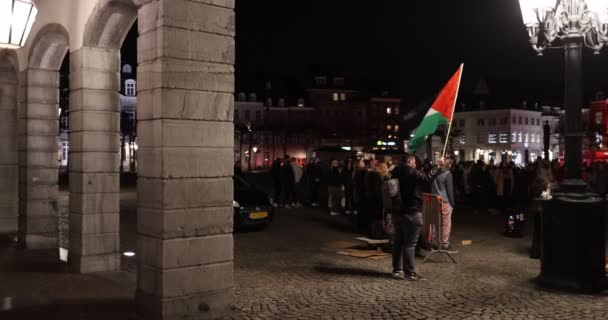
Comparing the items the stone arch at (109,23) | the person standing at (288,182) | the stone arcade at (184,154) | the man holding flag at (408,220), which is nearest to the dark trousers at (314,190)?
the person standing at (288,182)

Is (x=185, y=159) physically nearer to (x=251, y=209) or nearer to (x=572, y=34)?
(x=572, y=34)

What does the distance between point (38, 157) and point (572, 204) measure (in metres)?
9.47

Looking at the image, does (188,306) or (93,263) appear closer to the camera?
(188,306)

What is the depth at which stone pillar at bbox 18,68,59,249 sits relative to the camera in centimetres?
1151

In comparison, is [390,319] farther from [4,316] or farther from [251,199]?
[251,199]

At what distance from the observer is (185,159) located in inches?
268

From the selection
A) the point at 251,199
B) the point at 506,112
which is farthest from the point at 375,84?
the point at 251,199

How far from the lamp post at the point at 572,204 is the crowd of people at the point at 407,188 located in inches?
75.8

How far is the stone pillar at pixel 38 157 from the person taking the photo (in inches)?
453

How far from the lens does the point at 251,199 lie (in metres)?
15.2

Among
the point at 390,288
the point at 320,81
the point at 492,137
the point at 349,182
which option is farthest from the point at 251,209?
the point at 492,137

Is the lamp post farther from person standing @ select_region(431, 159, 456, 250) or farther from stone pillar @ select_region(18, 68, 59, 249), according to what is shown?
stone pillar @ select_region(18, 68, 59, 249)

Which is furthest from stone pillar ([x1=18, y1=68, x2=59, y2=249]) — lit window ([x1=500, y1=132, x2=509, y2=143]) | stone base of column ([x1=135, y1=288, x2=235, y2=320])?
lit window ([x1=500, y1=132, x2=509, y2=143])

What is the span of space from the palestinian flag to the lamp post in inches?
84.2
